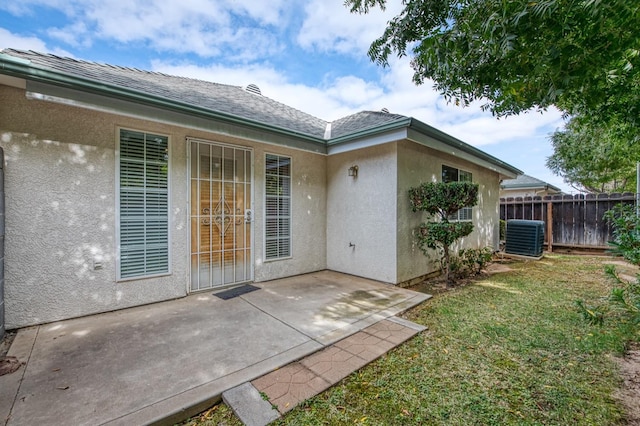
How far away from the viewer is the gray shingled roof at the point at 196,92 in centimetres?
398

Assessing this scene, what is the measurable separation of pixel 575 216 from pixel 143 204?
13.8 m

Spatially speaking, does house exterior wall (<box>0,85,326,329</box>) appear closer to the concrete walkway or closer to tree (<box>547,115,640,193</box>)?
the concrete walkway

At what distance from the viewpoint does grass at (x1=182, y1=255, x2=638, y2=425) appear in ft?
6.98

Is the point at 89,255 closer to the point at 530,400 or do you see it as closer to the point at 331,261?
the point at 331,261

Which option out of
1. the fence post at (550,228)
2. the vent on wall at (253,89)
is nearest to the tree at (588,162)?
the fence post at (550,228)

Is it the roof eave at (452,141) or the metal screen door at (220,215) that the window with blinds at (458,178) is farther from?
the metal screen door at (220,215)

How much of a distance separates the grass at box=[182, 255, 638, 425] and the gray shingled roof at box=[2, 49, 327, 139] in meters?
4.45

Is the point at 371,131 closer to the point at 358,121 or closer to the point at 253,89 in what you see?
the point at 358,121

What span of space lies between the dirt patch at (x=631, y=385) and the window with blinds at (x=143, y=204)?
19.3ft

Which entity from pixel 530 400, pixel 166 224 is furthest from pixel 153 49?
pixel 530 400

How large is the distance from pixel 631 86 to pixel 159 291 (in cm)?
719

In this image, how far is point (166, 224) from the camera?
15.5ft

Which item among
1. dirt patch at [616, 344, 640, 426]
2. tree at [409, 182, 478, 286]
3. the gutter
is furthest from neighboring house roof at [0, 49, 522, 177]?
dirt patch at [616, 344, 640, 426]

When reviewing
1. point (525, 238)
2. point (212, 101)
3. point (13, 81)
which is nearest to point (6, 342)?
point (13, 81)
